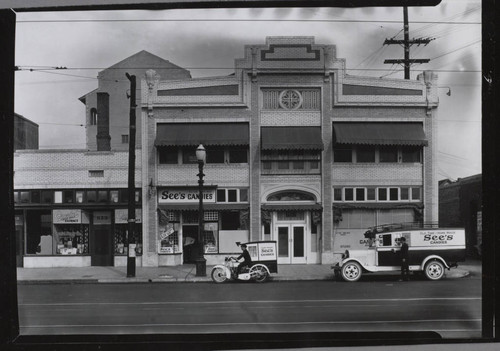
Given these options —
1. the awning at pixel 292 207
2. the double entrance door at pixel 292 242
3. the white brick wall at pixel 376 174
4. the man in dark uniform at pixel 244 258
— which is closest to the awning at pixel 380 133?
the white brick wall at pixel 376 174

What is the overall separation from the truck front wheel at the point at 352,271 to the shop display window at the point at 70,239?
48.5 inches

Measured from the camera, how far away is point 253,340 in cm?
173

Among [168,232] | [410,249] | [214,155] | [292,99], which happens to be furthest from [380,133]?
[168,232]

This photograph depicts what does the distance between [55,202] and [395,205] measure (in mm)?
1589

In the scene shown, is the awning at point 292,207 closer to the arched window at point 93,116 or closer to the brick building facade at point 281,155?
the brick building facade at point 281,155

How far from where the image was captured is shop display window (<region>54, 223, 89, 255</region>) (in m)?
1.97

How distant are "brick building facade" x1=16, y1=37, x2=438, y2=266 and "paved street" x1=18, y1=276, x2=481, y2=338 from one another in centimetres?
21

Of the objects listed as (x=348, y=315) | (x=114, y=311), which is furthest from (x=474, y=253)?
(x=114, y=311)

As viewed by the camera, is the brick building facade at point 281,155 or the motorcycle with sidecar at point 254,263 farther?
the motorcycle with sidecar at point 254,263

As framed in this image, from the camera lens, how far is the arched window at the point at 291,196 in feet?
6.77

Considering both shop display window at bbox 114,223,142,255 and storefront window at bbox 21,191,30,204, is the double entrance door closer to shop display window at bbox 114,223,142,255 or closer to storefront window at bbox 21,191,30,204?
shop display window at bbox 114,223,142,255

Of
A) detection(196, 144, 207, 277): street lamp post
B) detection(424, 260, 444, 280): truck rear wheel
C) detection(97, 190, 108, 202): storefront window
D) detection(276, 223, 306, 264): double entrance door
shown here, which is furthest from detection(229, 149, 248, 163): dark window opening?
detection(424, 260, 444, 280): truck rear wheel

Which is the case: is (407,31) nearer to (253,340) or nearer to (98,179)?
(253,340)

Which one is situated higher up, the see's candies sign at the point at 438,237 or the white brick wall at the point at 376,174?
the white brick wall at the point at 376,174
